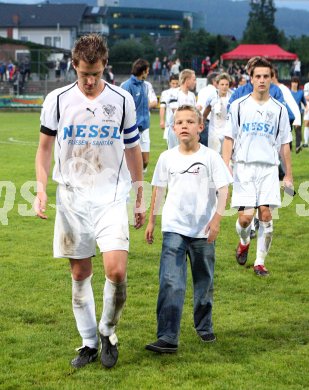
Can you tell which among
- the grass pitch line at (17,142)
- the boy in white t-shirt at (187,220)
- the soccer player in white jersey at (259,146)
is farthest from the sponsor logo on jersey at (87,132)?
the grass pitch line at (17,142)

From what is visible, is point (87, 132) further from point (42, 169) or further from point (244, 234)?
point (244, 234)

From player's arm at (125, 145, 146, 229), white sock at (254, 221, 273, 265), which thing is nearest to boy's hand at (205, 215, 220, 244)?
player's arm at (125, 145, 146, 229)

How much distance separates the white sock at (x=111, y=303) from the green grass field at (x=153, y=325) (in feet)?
0.98

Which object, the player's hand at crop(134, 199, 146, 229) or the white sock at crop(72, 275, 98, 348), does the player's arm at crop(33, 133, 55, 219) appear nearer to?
the white sock at crop(72, 275, 98, 348)

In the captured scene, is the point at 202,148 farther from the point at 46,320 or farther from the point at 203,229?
the point at 46,320

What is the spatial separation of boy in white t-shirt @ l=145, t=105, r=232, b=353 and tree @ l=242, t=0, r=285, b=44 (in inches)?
4198

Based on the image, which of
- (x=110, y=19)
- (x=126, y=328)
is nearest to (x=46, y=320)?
(x=126, y=328)

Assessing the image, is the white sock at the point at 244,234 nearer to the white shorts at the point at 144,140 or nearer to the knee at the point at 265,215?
the knee at the point at 265,215

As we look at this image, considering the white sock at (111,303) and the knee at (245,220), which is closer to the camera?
the white sock at (111,303)

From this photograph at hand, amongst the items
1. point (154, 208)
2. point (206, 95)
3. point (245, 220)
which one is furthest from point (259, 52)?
point (154, 208)

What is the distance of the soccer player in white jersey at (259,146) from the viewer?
909cm

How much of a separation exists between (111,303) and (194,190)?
45.6 inches

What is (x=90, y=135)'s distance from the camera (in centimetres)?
614

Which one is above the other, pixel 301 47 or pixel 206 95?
pixel 206 95
